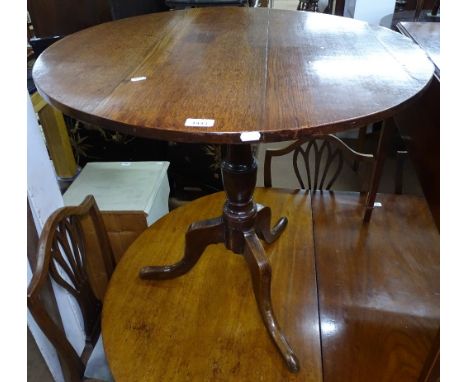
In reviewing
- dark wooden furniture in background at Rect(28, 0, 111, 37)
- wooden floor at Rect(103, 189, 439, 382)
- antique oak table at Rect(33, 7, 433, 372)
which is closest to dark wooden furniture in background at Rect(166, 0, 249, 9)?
dark wooden furniture in background at Rect(28, 0, 111, 37)

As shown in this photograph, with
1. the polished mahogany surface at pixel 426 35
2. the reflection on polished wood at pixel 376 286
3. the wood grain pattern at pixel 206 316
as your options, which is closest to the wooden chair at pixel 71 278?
the wood grain pattern at pixel 206 316

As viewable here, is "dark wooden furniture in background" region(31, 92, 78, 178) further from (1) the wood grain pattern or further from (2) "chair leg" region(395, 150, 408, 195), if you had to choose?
(2) "chair leg" region(395, 150, 408, 195)

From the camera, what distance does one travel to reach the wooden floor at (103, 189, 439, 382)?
2.75 ft

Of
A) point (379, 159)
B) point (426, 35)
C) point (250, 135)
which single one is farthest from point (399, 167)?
point (250, 135)

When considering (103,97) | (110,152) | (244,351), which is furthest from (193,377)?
(110,152)

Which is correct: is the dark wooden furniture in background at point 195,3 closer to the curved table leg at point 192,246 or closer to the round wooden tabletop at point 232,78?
the round wooden tabletop at point 232,78

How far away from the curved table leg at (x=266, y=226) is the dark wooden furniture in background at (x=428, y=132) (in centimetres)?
41

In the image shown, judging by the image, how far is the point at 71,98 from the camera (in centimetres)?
63

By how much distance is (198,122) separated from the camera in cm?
55

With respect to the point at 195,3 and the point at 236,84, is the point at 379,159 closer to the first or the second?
the point at 236,84

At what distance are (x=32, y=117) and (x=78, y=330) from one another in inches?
24.2

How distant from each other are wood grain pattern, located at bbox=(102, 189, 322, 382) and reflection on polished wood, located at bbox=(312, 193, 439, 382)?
6cm

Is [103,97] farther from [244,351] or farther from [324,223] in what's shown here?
[324,223]
